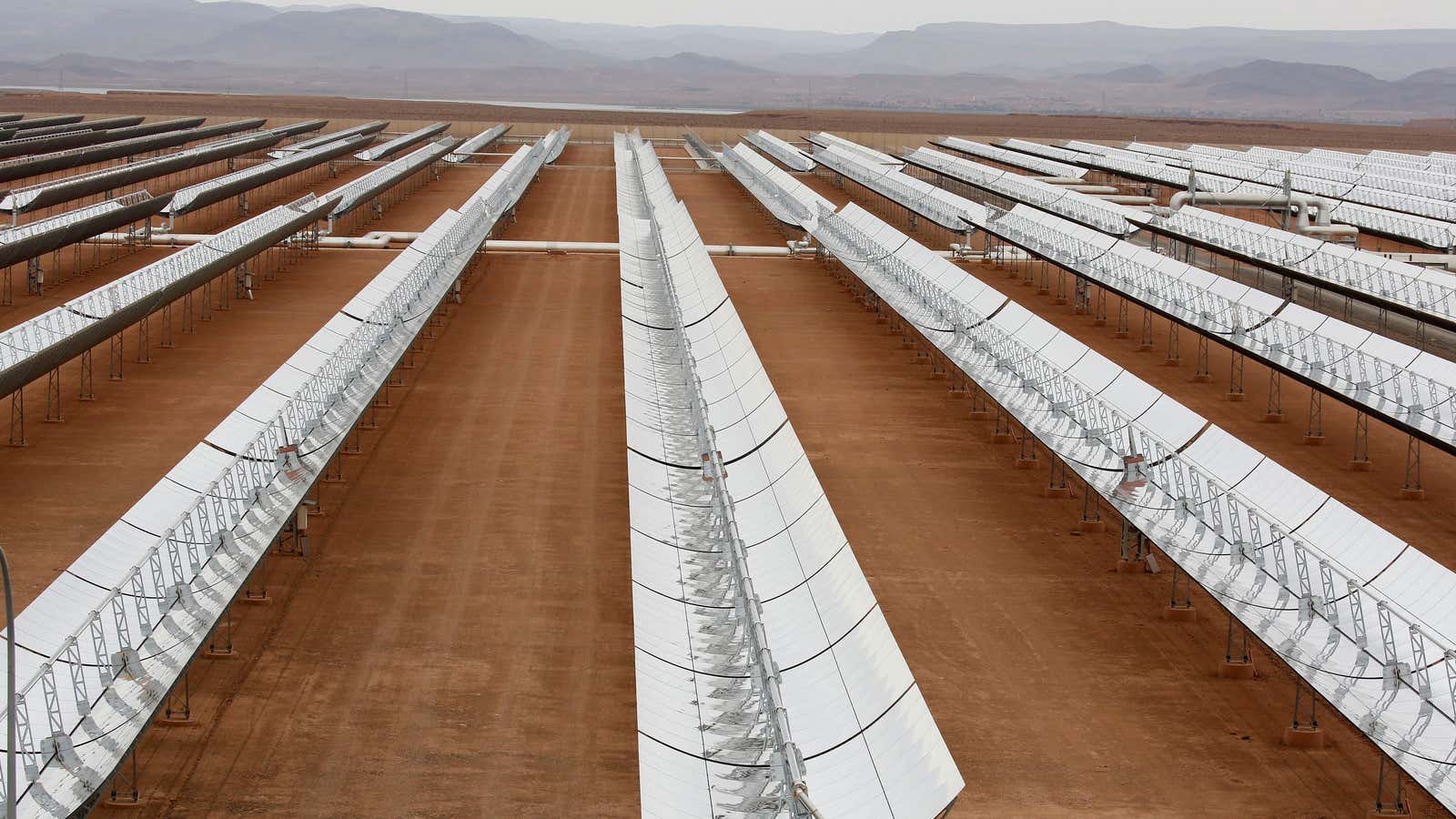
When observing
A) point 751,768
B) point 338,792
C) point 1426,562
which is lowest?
point 338,792

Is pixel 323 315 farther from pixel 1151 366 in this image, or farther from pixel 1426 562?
pixel 1426 562

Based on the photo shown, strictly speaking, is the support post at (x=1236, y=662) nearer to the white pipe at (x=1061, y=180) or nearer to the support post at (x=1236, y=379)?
the support post at (x=1236, y=379)

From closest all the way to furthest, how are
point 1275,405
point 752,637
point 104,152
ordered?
point 752,637
point 1275,405
point 104,152

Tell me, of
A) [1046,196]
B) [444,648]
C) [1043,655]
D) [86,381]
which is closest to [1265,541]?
[1043,655]

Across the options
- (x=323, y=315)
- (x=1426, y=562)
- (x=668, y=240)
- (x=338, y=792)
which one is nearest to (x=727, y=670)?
(x=338, y=792)

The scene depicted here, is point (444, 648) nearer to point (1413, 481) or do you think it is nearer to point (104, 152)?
point (1413, 481)

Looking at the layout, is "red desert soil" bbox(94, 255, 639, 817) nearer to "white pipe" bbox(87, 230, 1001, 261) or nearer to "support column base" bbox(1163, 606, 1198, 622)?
"support column base" bbox(1163, 606, 1198, 622)

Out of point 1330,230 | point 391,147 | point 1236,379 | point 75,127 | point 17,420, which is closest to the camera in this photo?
point 17,420
